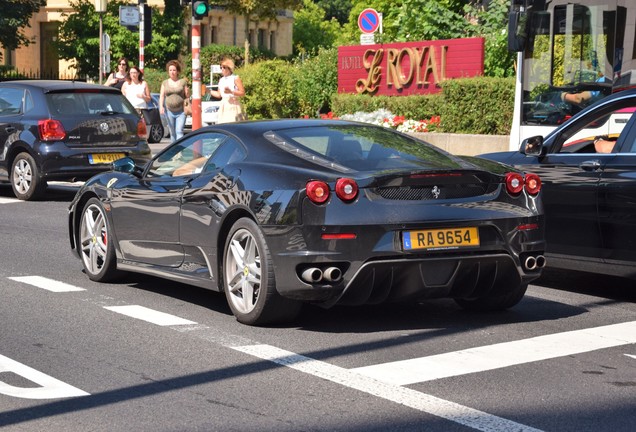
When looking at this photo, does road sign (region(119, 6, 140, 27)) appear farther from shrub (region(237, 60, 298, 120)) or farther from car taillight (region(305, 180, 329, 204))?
car taillight (region(305, 180, 329, 204))

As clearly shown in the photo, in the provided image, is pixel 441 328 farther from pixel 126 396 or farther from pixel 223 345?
pixel 126 396

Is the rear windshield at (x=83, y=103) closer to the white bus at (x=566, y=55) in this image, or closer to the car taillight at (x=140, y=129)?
the car taillight at (x=140, y=129)

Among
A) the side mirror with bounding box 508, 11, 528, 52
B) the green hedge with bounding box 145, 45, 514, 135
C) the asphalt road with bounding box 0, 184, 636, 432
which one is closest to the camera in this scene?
the asphalt road with bounding box 0, 184, 636, 432

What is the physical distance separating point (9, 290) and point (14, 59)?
65084 millimetres

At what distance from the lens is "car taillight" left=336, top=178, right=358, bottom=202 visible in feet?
25.0

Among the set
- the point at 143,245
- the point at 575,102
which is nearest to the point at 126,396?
the point at 143,245

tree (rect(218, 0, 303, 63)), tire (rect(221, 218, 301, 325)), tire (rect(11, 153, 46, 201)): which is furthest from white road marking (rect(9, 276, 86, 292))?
tree (rect(218, 0, 303, 63))

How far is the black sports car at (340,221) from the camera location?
764 centimetres

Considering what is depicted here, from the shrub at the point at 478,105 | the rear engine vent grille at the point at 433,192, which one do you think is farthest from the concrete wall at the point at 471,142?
the rear engine vent grille at the point at 433,192

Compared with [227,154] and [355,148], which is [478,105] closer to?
[227,154]

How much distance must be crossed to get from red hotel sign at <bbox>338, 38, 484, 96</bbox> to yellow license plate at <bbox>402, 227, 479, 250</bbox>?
19829mm

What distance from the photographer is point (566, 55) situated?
17750 millimetres

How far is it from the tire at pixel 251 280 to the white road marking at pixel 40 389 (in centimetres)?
158

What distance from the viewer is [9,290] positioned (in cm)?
980
